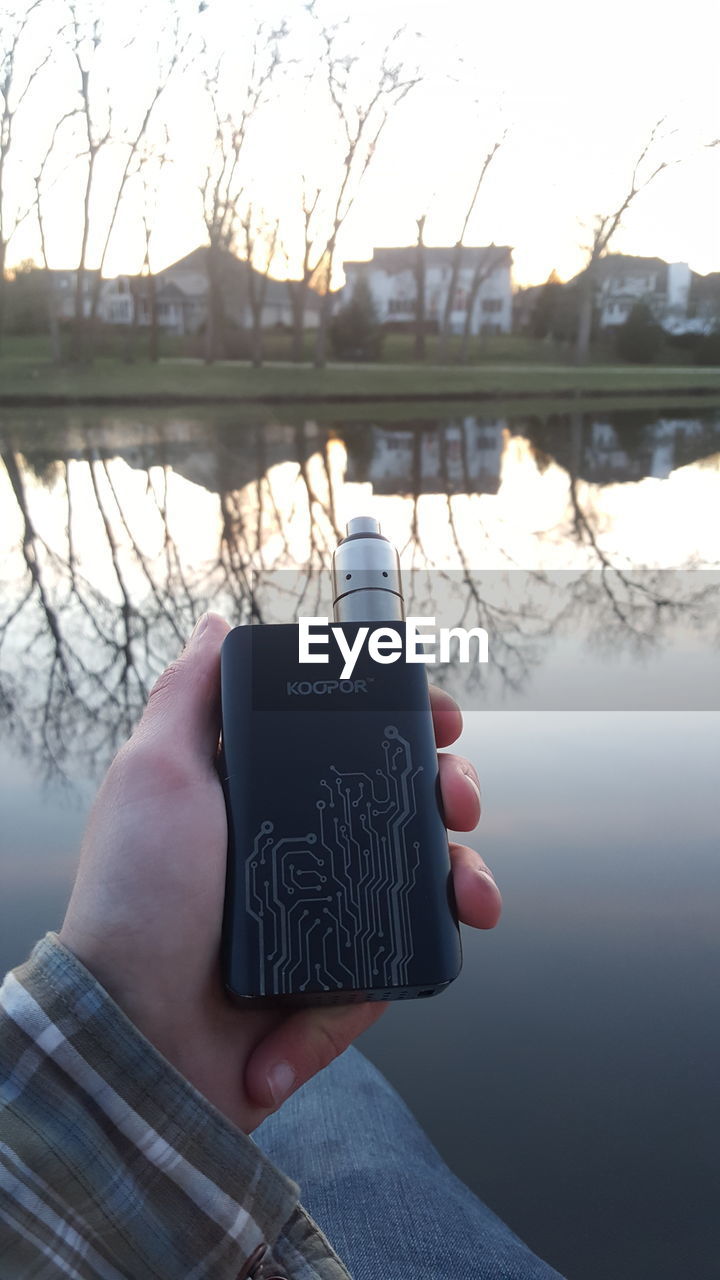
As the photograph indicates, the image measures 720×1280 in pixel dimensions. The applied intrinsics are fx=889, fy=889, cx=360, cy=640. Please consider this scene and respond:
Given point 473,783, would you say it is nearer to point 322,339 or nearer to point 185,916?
point 185,916

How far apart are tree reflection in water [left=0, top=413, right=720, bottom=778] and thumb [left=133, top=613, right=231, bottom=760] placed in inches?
15.2

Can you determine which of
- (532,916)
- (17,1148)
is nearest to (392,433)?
(532,916)

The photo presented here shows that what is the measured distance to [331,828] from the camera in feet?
1.78

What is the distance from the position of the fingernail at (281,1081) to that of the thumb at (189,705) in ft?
0.64

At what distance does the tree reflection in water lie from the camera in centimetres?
115

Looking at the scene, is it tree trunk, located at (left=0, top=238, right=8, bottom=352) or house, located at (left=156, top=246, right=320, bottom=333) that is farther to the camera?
house, located at (left=156, top=246, right=320, bottom=333)

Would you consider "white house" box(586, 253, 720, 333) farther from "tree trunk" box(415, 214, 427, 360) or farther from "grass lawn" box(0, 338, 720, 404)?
"tree trunk" box(415, 214, 427, 360)

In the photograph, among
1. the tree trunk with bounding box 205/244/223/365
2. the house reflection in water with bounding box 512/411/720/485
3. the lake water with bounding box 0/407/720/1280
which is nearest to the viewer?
the lake water with bounding box 0/407/720/1280

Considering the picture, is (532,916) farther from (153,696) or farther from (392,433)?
(392,433)

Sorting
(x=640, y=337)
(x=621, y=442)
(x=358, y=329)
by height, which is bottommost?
(x=621, y=442)

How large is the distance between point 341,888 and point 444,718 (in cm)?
16

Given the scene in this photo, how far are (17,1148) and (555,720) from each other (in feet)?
2.49

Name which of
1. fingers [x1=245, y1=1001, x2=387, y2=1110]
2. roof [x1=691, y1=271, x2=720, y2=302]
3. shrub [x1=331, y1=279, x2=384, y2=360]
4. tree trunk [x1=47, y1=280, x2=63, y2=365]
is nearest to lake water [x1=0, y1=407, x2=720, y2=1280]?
fingers [x1=245, y1=1001, x2=387, y2=1110]

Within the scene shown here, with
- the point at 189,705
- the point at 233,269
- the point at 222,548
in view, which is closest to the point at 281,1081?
the point at 189,705
